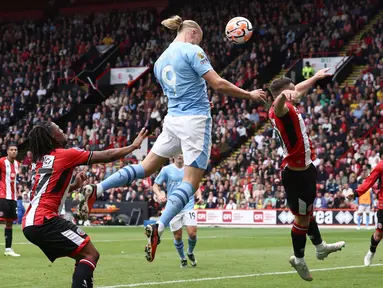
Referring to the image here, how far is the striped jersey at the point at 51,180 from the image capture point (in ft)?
28.1

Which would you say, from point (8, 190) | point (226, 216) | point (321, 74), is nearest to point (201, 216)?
point (226, 216)

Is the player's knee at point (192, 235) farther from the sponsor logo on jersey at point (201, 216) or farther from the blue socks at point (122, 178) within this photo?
the sponsor logo on jersey at point (201, 216)

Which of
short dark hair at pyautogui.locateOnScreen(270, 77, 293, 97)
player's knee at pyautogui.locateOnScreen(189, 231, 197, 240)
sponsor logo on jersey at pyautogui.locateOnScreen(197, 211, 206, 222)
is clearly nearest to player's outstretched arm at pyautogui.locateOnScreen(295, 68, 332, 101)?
short dark hair at pyautogui.locateOnScreen(270, 77, 293, 97)

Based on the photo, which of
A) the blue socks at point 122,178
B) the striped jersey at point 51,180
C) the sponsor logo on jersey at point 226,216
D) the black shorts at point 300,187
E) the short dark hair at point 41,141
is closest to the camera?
the striped jersey at point 51,180

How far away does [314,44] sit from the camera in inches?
1645

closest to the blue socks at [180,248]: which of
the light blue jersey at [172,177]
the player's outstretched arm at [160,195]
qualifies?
the player's outstretched arm at [160,195]

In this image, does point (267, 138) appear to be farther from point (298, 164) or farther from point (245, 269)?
point (298, 164)

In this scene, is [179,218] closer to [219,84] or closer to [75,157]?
[219,84]

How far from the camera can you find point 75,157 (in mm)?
8656

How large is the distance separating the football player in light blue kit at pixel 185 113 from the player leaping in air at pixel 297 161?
1.38 m

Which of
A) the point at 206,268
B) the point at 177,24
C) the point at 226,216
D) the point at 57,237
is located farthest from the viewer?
the point at 226,216

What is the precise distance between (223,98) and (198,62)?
3168 centimetres

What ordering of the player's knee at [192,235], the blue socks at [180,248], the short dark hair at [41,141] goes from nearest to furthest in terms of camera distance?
the short dark hair at [41,141] < the blue socks at [180,248] < the player's knee at [192,235]

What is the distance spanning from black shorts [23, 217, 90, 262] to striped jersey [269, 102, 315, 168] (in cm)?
362
